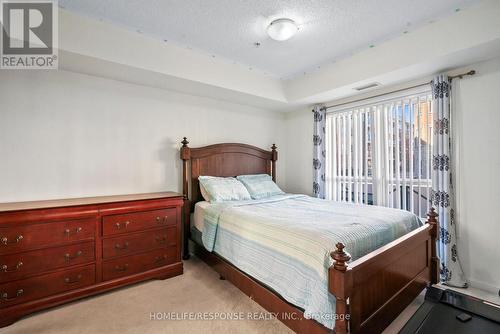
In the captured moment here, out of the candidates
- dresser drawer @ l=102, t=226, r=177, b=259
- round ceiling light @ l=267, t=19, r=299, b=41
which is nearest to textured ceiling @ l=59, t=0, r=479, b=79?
round ceiling light @ l=267, t=19, r=299, b=41

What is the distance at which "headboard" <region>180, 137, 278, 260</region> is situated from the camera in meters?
3.10

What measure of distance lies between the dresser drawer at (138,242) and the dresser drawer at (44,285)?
198mm

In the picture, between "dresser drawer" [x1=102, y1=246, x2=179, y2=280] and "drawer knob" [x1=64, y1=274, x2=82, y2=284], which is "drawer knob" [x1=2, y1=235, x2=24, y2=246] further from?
"dresser drawer" [x1=102, y1=246, x2=179, y2=280]

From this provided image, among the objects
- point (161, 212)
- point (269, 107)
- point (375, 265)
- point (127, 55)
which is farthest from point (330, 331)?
point (269, 107)

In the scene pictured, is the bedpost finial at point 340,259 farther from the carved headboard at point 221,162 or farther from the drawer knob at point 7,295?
the drawer knob at point 7,295

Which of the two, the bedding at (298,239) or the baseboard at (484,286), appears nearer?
the bedding at (298,239)

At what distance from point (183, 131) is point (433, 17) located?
2934mm

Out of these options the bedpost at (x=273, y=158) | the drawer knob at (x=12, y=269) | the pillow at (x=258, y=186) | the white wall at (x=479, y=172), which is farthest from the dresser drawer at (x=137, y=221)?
the white wall at (x=479, y=172)

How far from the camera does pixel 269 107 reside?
402cm

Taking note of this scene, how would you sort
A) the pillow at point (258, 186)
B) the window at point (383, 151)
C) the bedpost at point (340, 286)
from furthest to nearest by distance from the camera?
the pillow at point (258, 186)
the window at point (383, 151)
the bedpost at point (340, 286)

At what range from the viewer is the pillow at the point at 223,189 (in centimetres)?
293

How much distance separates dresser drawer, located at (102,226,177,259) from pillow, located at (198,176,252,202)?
0.61 m

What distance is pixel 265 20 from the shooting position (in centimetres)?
216

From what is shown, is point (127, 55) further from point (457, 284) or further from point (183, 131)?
point (457, 284)
